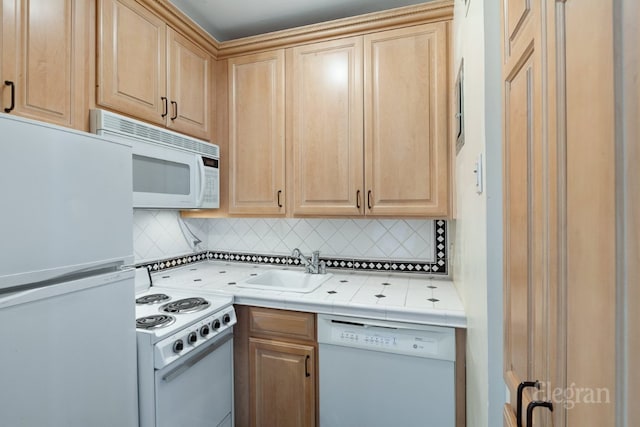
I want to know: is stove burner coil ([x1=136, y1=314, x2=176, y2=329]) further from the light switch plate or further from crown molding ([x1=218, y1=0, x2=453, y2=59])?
crown molding ([x1=218, y1=0, x2=453, y2=59])

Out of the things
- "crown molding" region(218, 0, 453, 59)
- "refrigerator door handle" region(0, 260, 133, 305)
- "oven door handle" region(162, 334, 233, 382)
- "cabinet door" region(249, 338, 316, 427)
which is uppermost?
"crown molding" region(218, 0, 453, 59)

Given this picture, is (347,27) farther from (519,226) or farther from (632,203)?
(632,203)

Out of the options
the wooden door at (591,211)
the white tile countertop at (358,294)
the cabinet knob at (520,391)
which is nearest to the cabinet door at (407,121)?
the white tile countertop at (358,294)

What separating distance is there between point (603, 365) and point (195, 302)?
1633mm

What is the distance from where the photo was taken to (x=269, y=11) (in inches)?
77.6

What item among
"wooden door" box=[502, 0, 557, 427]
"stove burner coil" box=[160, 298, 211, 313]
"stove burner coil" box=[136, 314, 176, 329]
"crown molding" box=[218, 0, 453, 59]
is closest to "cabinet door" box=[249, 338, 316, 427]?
"stove burner coil" box=[160, 298, 211, 313]

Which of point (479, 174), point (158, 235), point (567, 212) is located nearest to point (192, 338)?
point (158, 235)

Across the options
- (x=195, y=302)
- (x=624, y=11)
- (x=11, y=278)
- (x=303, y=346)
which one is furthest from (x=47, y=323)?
(x=624, y=11)

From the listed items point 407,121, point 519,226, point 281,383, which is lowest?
point 281,383

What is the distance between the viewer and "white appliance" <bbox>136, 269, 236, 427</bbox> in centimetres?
121

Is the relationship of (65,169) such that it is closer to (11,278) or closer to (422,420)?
(11,278)

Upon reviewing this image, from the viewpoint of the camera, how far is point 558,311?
0.41 m

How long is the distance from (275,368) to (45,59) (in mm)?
1701

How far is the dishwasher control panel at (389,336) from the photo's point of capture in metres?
1.37
